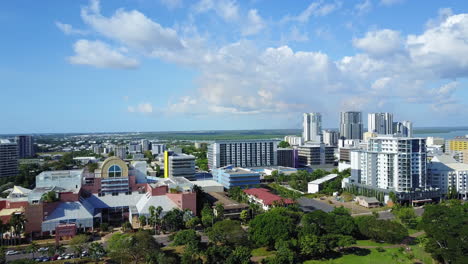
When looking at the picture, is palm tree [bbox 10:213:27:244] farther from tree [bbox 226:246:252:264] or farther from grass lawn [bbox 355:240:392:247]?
grass lawn [bbox 355:240:392:247]

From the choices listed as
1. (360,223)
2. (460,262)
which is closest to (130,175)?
(360,223)

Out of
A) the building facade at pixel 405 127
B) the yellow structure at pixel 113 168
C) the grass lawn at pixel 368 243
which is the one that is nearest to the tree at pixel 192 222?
the yellow structure at pixel 113 168

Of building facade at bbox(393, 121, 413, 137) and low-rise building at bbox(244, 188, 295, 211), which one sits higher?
building facade at bbox(393, 121, 413, 137)

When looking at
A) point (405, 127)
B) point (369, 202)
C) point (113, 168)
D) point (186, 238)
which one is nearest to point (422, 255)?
point (369, 202)

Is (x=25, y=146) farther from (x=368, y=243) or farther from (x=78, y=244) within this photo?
(x=368, y=243)

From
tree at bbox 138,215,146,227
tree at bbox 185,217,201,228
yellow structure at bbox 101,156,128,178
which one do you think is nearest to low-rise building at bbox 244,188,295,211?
tree at bbox 185,217,201,228

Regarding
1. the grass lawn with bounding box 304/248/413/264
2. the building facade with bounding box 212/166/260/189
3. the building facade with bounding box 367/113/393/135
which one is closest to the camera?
the grass lawn with bounding box 304/248/413/264
